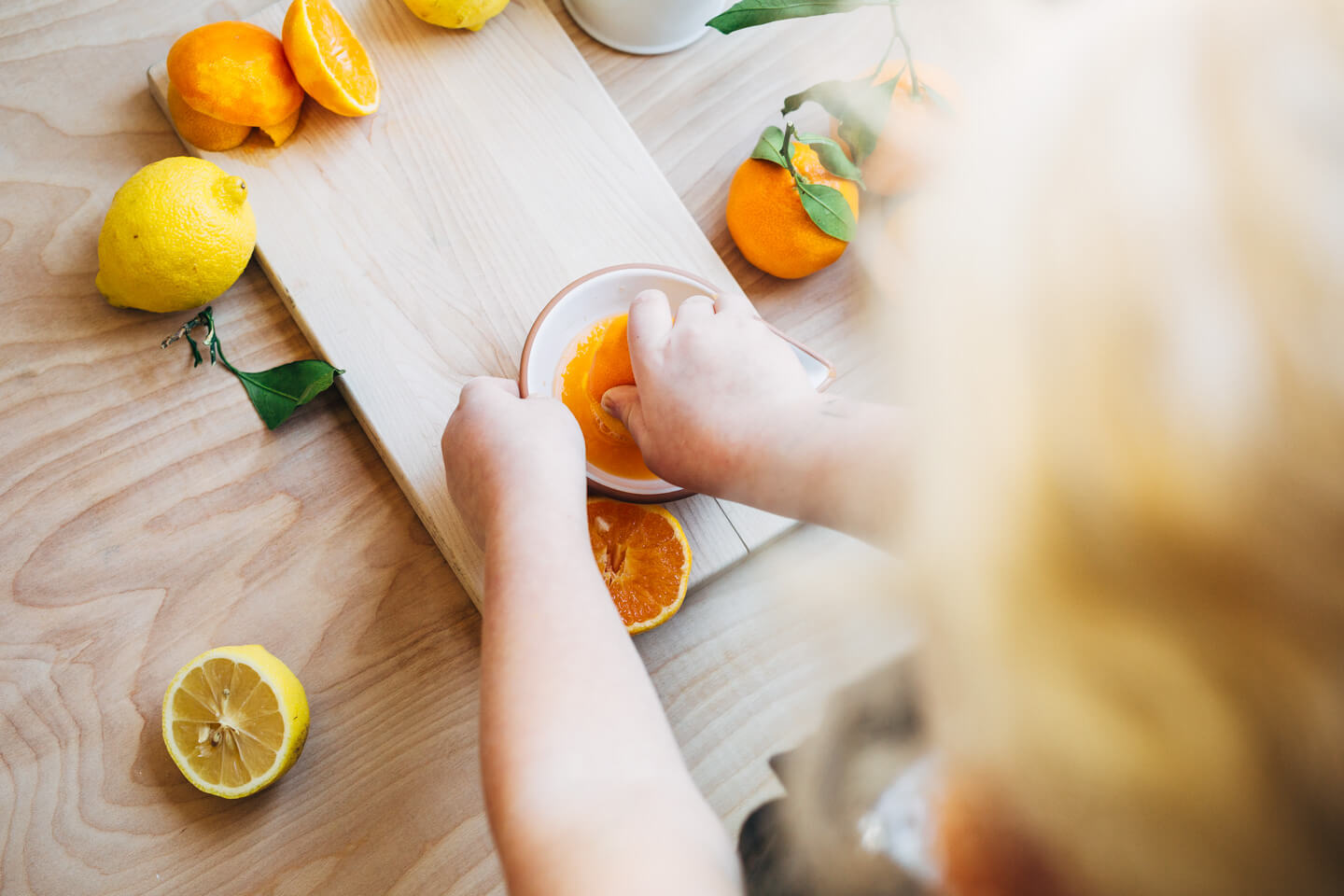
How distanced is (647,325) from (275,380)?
318mm

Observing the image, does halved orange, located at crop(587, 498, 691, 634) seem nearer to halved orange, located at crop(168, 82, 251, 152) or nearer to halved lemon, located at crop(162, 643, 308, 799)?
halved lemon, located at crop(162, 643, 308, 799)

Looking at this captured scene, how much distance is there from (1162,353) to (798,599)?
1.52 ft

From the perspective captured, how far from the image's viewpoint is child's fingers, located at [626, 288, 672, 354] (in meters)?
0.59

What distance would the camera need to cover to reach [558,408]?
1.95 ft

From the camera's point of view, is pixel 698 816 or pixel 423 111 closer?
pixel 698 816

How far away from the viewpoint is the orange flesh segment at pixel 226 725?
0.58 meters

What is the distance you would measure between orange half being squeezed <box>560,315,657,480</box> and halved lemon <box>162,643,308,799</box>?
291 mm

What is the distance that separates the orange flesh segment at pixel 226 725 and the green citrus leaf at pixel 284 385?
0.65 ft

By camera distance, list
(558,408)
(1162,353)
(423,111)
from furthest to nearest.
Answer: (423,111), (558,408), (1162,353)

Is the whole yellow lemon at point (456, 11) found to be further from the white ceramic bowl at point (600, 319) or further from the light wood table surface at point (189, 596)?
the white ceramic bowl at point (600, 319)

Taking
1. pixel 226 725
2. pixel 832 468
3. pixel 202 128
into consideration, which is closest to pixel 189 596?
pixel 226 725

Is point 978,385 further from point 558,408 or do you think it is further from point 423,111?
point 423,111

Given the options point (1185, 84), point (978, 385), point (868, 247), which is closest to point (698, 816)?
point (978, 385)

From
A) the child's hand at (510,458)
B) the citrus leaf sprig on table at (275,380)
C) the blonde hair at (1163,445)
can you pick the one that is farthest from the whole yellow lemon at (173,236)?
the blonde hair at (1163,445)
